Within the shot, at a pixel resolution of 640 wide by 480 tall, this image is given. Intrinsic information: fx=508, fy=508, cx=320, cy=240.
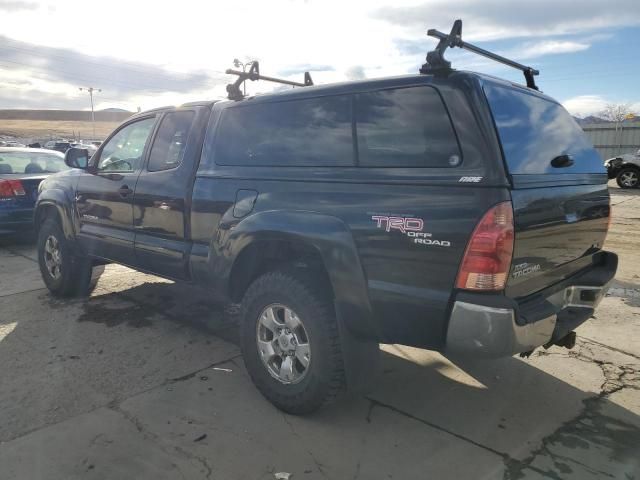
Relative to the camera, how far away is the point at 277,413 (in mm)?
3166

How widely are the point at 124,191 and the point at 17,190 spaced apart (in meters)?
4.25

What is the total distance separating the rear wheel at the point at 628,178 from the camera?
57.2 feet

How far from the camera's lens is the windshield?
26.4ft

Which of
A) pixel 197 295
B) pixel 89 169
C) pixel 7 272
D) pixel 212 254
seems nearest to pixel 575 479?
pixel 212 254

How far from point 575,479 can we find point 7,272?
6.79m

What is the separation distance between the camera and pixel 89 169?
492 centimetres

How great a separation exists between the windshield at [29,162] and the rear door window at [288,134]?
6.00m

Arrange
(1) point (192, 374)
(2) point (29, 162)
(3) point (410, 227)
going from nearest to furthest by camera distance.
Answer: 1. (3) point (410, 227)
2. (1) point (192, 374)
3. (2) point (29, 162)

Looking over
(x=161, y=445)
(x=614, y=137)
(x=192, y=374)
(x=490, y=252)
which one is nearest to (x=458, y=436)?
(x=490, y=252)

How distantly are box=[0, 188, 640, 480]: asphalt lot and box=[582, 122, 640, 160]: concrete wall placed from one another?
91.7 feet

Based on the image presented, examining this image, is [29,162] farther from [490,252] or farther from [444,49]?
[490,252]

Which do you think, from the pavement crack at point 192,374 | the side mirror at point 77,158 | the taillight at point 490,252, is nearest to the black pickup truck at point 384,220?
the taillight at point 490,252

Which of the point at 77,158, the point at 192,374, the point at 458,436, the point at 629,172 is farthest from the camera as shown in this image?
the point at 629,172

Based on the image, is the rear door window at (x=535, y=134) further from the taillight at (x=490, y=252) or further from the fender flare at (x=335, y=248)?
the fender flare at (x=335, y=248)
